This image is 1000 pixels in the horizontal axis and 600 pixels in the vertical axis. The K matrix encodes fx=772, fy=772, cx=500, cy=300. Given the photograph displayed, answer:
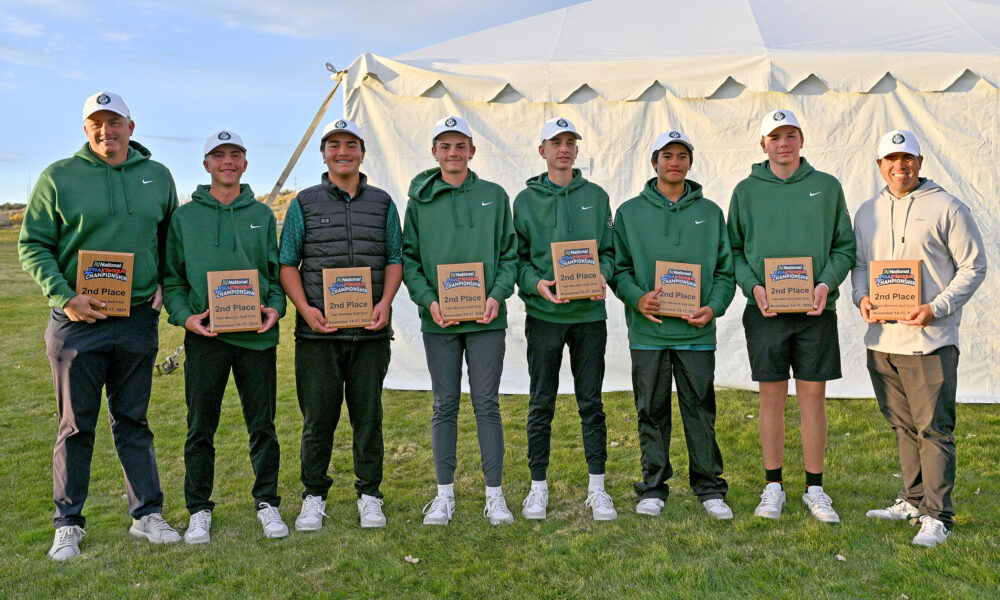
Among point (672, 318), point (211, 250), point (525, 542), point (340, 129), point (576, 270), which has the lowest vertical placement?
point (525, 542)

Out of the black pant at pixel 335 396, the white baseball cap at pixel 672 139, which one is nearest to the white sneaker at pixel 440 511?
the black pant at pixel 335 396

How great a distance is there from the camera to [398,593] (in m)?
3.02

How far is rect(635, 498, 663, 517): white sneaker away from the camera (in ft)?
12.3

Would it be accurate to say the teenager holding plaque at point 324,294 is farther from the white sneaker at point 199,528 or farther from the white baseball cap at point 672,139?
the white baseball cap at point 672,139

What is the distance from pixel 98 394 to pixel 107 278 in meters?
0.57

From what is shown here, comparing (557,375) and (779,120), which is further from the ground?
(779,120)

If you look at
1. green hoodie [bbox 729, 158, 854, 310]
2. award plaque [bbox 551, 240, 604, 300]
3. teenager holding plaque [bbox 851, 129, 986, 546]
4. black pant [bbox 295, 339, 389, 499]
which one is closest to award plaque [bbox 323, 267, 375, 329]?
black pant [bbox 295, 339, 389, 499]

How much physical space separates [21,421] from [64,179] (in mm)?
3583

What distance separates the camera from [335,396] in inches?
143

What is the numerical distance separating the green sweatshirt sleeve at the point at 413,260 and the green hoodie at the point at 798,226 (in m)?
1.50

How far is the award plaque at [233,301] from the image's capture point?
337 cm

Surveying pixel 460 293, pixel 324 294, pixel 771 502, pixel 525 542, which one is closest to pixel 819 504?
pixel 771 502

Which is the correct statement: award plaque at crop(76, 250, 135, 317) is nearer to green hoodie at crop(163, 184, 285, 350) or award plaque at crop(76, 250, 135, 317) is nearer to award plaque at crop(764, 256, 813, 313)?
green hoodie at crop(163, 184, 285, 350)

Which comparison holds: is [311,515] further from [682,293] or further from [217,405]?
[682,293]
